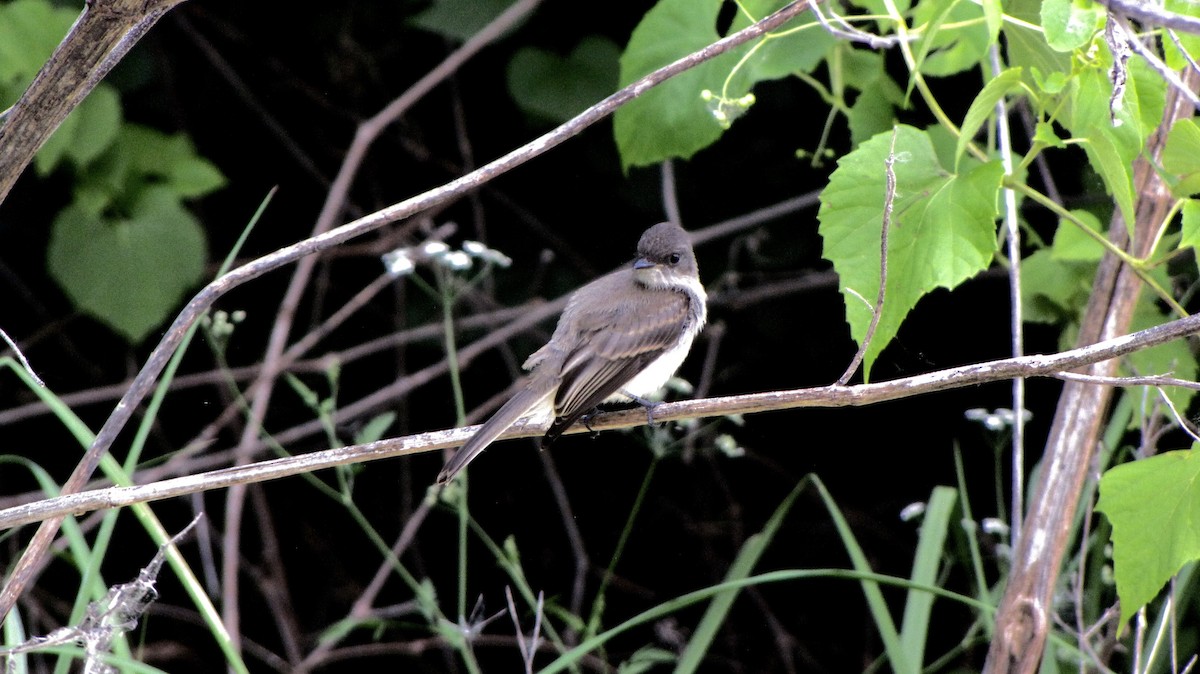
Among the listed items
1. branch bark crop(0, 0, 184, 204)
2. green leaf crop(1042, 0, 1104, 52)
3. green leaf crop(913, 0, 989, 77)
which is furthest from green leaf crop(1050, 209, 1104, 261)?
branch bark crop(0, 0, 184, 204)

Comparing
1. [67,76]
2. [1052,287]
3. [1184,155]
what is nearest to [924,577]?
[1052,287]

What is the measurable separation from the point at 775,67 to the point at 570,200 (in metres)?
2.18

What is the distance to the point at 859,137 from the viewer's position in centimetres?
338

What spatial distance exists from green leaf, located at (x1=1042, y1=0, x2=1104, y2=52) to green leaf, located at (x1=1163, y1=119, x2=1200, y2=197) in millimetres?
622

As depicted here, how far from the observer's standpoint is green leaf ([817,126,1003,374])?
2432mm

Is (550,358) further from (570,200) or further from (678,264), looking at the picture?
(570,200)

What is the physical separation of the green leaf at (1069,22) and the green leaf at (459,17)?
2.88 m

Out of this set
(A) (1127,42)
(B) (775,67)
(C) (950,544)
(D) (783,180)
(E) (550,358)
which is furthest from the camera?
(D) (783,180)

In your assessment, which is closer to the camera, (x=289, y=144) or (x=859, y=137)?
(x=859, y=137)

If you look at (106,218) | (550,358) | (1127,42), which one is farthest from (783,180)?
(1127,42)

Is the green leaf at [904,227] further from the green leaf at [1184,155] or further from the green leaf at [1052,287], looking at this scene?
the green leaf at [1052,287]

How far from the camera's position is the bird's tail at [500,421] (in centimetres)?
284

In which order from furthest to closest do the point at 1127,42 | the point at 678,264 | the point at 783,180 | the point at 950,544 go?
the point at 783,180, the point at 950,544, the point at 678,264, the point at 1127,42

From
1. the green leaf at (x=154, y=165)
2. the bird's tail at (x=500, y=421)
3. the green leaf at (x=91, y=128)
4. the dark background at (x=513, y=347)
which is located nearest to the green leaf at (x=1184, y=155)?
the bird's tail at (x=500, y=421)
